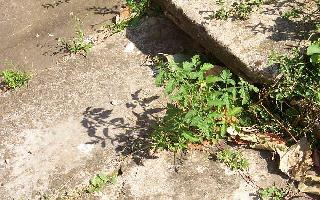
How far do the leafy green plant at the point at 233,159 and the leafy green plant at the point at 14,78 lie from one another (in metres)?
2.05

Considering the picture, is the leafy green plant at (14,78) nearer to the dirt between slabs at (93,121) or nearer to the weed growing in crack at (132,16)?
the dirt between slabs at (93,121)

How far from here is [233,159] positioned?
401 centimetres

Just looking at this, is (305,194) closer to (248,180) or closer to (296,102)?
(248,180)

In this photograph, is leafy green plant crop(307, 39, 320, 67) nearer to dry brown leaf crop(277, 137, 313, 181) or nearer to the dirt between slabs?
dry brown leaf crop(277, 137, 313, 181)

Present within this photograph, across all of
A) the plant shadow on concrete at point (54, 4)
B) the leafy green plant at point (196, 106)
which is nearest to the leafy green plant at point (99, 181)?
the leafy green plant at point (196, 106)

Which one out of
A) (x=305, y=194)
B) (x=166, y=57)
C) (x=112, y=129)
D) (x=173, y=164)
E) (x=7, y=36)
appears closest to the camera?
(x=305, y=194)

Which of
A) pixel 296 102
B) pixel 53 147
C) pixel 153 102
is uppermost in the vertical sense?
pixel 296 102

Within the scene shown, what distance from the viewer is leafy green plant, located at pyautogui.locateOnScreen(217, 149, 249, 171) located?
3.97m

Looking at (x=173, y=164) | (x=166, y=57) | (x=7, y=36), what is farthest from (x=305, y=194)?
(x=7, y=36)

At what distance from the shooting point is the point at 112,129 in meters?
4.32

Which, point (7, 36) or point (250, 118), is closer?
point (250, 118)

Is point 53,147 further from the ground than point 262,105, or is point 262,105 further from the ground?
point 262,105

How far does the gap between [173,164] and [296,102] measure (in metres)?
1.11

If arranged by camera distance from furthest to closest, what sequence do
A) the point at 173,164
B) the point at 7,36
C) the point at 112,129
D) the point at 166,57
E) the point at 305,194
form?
the point at 7,36, the point at 166,57, the point at 112,129, the point at 173,164, the point at 305,194
